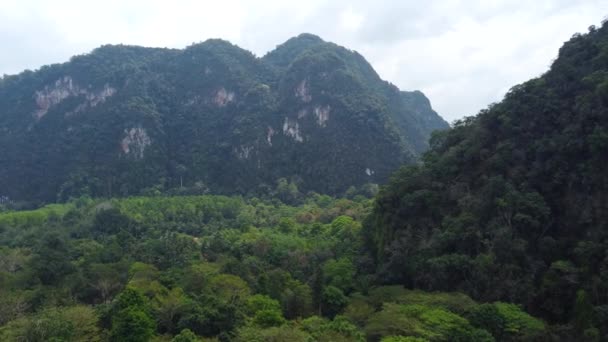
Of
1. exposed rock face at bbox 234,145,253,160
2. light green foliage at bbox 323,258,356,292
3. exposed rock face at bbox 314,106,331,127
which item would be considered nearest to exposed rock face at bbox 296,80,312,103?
exposed rock face at bbox 314,106,331,127

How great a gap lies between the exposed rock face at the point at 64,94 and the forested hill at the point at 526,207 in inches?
3178

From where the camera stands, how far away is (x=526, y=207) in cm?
2564

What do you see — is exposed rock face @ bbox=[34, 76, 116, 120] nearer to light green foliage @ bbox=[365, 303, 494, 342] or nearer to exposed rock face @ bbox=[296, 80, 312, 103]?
exposed rock face @ bbox=[296, 80, 312, 103]

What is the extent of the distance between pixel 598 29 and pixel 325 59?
6428cm

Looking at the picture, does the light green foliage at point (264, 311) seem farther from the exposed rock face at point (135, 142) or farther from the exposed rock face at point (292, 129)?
the exposed rock face at point (135, 142)

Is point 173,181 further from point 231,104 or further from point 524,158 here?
point 524,158

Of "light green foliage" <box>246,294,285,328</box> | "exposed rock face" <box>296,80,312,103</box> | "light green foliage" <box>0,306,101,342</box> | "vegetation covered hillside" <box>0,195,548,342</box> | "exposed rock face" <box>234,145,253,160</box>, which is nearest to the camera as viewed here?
"light green foliage" <box>0,306,101,342</box>

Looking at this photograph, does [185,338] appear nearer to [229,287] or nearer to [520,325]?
[229,287]

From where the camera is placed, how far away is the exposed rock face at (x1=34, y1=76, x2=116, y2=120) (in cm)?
9931

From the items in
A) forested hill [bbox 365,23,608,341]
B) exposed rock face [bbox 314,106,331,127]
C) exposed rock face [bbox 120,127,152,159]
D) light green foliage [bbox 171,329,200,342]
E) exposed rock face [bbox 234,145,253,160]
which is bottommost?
light green foliage [bbox 171,329,200,342]

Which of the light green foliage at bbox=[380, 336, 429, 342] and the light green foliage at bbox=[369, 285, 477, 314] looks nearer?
the light green foliage at bbox=[380, 336, 429, 342]

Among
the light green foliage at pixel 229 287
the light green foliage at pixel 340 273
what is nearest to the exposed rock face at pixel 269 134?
the light green foliage at pixel 340 273

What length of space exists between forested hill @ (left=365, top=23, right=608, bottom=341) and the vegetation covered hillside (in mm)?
2196

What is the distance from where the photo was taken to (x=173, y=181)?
82.9 m
